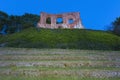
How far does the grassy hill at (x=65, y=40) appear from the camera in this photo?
29844mm

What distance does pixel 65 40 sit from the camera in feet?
107

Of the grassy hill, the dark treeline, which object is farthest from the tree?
the dark treeline

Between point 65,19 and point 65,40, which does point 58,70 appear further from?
point 65,19

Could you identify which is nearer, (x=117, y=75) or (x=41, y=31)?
(x=117, y=75)

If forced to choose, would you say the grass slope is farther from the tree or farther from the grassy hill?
the tree

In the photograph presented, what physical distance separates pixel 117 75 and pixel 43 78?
3537 millimetres

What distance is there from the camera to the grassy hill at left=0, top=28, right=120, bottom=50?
97.9 feet

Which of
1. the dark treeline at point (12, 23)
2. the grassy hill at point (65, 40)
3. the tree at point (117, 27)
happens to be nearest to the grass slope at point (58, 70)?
the grassy hill at point (65, 40)

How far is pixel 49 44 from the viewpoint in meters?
30.4

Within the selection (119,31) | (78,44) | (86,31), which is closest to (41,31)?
(86,31)

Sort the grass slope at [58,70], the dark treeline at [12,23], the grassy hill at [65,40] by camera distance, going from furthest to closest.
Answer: the dark treeline at [12,23], the grassy hill at [65,40], the grass slope at [58,70]

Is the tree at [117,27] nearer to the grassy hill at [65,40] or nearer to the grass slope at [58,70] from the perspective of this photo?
the grassy hill at [65,40]

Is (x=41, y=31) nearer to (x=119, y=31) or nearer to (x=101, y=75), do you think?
(x=119, y=31)

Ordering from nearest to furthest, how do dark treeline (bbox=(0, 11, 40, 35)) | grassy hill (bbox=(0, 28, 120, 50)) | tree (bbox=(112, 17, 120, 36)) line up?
grassy hill (bbox=(0, 28, 120, 50)) → tree (bbox=(112, 17, 120, 36)) → dark treeline (bbox=(0, 11, 40, 35))
